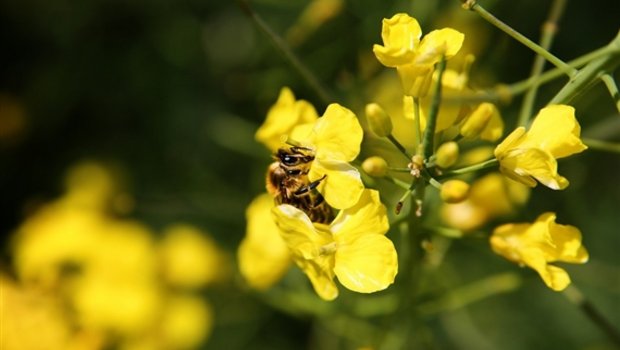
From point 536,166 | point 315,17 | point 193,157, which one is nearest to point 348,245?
point 536,166

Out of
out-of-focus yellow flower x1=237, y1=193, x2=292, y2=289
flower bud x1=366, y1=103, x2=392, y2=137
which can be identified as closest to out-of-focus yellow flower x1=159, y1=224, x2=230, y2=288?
out-of-focus yellow flower x1=237, y1=193, x2=292, y2=289

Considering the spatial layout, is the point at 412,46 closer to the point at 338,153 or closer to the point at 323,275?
the point at 338,153

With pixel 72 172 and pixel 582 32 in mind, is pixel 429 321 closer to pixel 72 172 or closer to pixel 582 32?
pixel 582 32

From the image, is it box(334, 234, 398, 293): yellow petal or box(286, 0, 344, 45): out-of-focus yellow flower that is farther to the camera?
box(286, 0, 344, 45): out-of-focus yellow flower

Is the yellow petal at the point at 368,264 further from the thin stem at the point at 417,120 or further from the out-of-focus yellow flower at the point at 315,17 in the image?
the out-of-focus yellow flower at the point at 315,17

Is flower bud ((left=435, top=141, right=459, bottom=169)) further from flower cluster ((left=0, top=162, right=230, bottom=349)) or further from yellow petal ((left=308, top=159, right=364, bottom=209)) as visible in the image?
flower cluster ((left=0, top=162, right=230, bottom=349))

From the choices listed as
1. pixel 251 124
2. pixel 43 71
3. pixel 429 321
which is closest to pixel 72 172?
pixel 43 71
